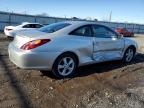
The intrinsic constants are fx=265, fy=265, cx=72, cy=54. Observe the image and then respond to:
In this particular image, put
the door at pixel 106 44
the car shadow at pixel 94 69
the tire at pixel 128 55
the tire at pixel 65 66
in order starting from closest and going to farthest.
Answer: the tire at pixel 65 66, the car shadow at pixel 94 69, the door at pixel 106 44, the tire at pixel 128 55

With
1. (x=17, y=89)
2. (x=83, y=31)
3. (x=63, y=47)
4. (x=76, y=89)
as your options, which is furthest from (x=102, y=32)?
(x=17, y=89)

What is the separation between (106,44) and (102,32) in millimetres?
378

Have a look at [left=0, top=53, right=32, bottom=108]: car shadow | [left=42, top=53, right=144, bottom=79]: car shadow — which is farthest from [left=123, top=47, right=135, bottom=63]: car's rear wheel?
[left=0, top=53, right=32, bottom=108]: car shadow

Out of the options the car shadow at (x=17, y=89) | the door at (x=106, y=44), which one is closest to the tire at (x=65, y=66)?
the door at (x=106, y=44)

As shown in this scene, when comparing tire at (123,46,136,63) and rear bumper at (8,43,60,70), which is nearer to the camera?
rear bumper at (8,43,60,70)

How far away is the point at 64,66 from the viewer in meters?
6.84

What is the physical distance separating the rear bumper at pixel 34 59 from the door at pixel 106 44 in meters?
1.54

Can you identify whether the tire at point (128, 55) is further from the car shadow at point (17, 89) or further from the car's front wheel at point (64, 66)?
the car shadow at point (17, 89)

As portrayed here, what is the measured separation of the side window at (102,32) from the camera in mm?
7668

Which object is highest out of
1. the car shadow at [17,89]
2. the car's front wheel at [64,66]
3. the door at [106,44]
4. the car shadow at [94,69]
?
the door at [106,44]

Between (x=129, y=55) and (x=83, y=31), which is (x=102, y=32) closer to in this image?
(x=83, y=31)

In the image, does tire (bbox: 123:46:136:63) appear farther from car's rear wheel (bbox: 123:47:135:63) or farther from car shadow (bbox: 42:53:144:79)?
car shadow (bbox: 42:53:144:79)

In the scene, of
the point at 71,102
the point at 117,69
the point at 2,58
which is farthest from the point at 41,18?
the point at 71,102

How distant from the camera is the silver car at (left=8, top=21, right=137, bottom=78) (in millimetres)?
6297
